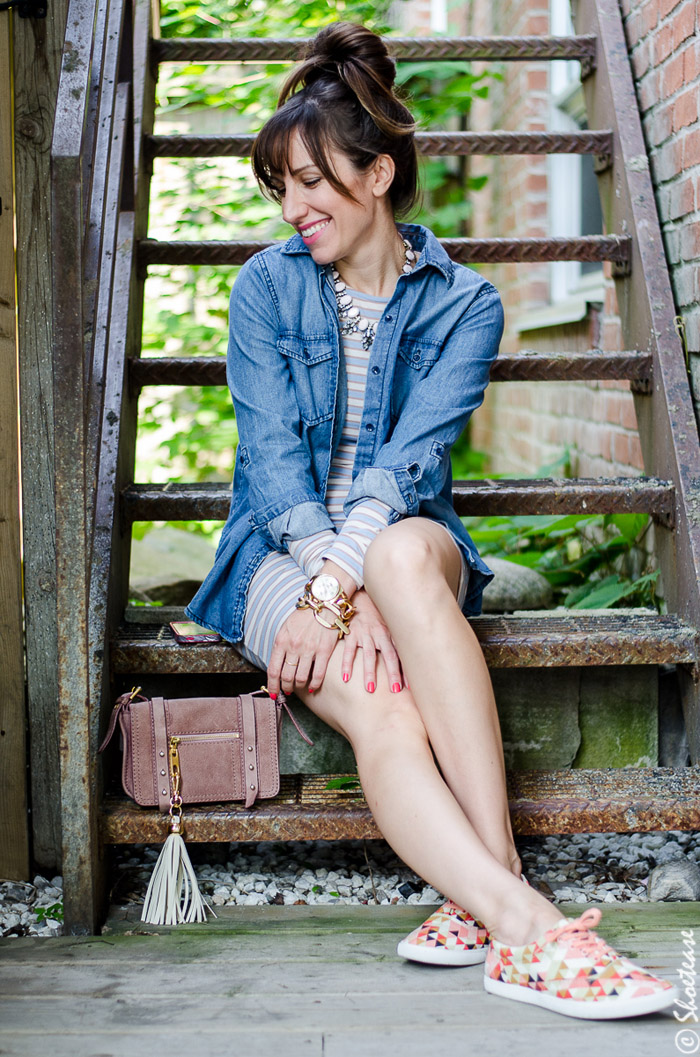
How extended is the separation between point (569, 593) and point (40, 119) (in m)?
1.94

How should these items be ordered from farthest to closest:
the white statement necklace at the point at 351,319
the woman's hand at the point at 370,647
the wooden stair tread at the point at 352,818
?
the white statement necklace at the point at 351,319 < the wooden stair tread at the point at 352,818 < the woman's hand at the point at 370,647

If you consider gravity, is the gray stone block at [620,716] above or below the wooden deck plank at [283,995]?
above

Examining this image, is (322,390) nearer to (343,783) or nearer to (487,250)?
(343,783)

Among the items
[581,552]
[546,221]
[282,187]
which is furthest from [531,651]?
[546,221]

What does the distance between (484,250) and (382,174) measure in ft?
2.40

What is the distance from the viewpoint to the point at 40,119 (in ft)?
6.76

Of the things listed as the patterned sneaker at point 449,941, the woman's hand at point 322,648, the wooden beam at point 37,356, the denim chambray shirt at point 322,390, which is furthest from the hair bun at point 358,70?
the patterned sneaker at point 449,941

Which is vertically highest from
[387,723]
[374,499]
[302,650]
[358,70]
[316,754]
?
[358,70]

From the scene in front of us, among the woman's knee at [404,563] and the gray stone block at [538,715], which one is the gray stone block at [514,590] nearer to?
the gray stone block at [538,715]

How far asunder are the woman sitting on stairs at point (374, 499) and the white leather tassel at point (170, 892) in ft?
1.07

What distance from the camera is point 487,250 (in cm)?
267

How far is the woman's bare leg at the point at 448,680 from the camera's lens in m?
1.61

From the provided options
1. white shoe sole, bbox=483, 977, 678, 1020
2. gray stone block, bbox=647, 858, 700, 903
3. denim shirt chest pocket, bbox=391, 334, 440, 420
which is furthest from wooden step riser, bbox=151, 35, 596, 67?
white shoe sole, bbox=483, 977, 678, 1020

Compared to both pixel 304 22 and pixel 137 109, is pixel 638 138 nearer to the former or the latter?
pixel 137 109
